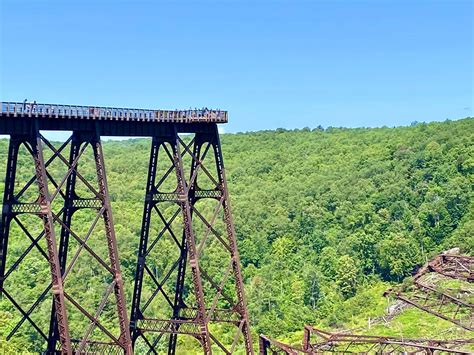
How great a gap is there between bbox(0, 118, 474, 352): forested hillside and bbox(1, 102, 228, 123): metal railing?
33.5m

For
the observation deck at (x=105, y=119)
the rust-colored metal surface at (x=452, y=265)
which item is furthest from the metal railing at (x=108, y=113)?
the rust-colored metal surface at (x=452, y=265)

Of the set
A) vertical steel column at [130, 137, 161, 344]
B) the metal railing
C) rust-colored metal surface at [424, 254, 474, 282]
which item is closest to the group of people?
the metal railing

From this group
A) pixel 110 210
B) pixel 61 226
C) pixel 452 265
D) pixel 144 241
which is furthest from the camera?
pixel 452 265

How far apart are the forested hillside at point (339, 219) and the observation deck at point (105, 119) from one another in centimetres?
3383

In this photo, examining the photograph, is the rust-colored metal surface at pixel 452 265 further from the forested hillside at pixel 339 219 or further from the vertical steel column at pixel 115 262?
the forested hillside at pixel 339 219

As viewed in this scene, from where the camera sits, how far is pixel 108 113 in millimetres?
30359

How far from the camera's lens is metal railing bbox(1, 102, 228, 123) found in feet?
87.1

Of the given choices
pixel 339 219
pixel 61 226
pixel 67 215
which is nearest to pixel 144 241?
pixel 61 226

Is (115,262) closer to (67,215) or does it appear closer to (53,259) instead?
(67,215)

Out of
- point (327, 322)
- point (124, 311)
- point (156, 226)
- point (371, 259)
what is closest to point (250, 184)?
point (156, 226)

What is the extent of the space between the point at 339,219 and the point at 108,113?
56395 mm

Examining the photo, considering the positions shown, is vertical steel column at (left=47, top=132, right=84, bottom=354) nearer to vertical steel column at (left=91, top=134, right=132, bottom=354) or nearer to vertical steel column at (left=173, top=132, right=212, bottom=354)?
vertical steel column at (left=91, top=134, right=132, bottom=354)

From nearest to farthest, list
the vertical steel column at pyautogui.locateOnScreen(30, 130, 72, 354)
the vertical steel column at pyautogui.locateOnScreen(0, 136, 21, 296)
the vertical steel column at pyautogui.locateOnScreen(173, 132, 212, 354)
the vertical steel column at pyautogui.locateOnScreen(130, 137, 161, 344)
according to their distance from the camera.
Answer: the vertical steel column at pyautogui.locateOnScreen(30, 130, 72, 354)
the vertical steel column at pyautogui.locateOnScreen(0, 136, 21, 296)
the vertical steel column at pyautogui.locateOnScreen(173, 132, 212, 354)
the vertical steel column at pyautogui.locateOnScreen(130, 137, 161, 344)

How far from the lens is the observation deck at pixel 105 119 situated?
26.6 metres
